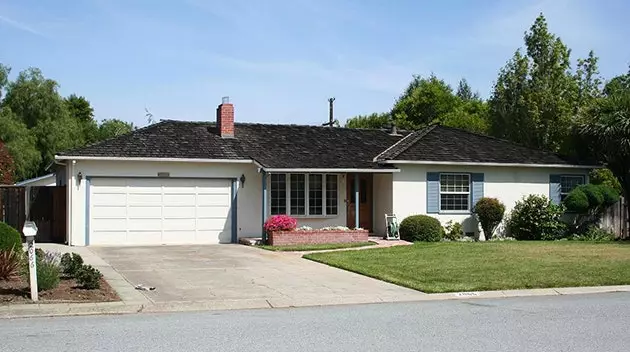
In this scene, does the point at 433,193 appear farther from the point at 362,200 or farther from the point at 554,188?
the point at 554,188

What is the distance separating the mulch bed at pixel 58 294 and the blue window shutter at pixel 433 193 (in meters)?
14.7

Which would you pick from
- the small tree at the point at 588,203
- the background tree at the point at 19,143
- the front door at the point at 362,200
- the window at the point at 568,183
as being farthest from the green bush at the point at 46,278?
the background tree at the point at 19,143

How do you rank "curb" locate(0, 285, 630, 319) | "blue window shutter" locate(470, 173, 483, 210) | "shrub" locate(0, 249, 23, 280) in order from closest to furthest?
1. "curb" locate(0, 285, 630, 319)
2. "shrub" locate(0, 249, 23, 280)
3. "blue window shutter" locate(470, 173, 483, 210)

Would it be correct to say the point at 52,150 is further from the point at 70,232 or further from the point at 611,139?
the point at 611,139

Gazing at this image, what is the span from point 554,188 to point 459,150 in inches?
162

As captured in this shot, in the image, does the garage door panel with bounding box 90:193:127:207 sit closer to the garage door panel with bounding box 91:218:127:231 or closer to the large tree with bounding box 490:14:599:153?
the garage door panel with bounding box 91:218:127:231

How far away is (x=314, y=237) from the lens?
21781 millimetres

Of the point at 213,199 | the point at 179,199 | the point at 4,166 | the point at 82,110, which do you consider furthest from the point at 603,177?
the point at 82,110

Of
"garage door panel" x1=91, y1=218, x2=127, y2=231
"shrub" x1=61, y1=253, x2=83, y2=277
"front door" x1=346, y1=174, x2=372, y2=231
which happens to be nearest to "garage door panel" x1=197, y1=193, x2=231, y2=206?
"garage door panel" x1=91, y1=218, x2=127, y2=231

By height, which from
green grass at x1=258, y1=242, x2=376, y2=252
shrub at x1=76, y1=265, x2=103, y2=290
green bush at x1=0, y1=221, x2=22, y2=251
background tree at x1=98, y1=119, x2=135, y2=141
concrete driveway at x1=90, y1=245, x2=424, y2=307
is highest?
background tree at x1=98, y1=119, x2=135, y2=141

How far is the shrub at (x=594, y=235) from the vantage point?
2538cm

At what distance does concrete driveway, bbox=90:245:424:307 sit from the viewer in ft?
39.7

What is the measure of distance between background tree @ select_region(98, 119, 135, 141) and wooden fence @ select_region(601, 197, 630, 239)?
40.6m

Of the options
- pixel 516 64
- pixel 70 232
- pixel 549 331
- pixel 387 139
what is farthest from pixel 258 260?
pixel 516 64
